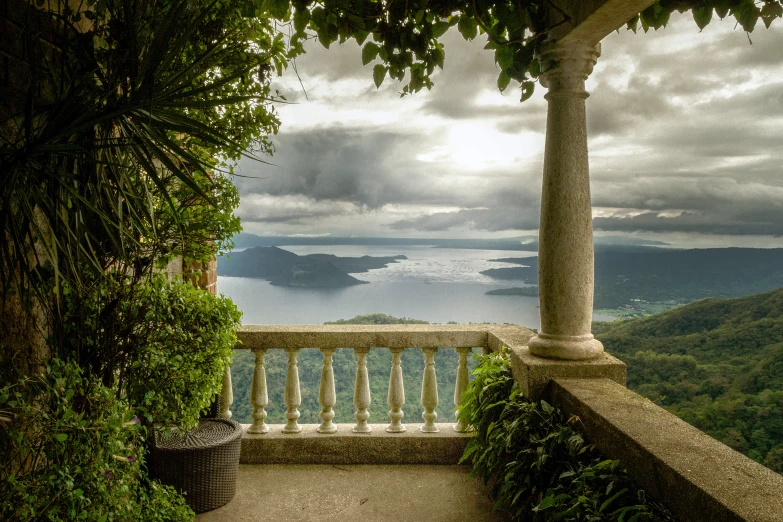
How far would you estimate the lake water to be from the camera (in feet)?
12.5

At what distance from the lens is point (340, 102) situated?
221 inches

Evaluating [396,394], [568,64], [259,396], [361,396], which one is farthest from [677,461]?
[259,396]

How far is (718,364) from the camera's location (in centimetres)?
295

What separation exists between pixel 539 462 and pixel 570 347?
1.90 ft

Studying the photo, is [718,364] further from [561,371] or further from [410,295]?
[410,295]

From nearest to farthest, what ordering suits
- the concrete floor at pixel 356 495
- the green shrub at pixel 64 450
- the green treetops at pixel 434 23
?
the green shrub at pixel 64 450 → the green treetops at pixel 434 23 → the concrete floor at pixel 356 495

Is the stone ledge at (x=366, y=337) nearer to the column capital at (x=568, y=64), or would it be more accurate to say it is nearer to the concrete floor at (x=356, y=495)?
the concrete floor at (x=356, y=495)

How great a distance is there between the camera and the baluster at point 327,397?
357 centimetres

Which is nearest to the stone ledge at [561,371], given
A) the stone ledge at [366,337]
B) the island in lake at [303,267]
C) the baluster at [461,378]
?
the stone ledge at [366,337]

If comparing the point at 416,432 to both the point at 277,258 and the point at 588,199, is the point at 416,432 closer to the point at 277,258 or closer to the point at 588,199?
the point at 588,199

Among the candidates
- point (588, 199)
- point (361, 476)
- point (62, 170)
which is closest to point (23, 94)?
point (62, 170)

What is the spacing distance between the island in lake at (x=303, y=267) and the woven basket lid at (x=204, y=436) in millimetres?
1653

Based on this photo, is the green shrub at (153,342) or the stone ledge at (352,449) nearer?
the green shrub at (153,342)

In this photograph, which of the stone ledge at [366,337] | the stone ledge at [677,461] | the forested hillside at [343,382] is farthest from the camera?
the forested hillside at [343,382]
